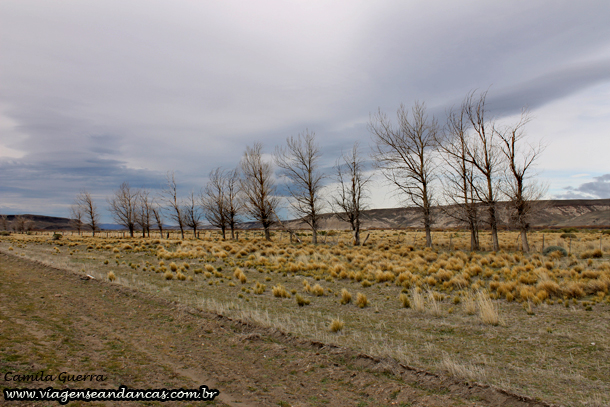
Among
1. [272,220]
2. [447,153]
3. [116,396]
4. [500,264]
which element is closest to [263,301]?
[116,396]

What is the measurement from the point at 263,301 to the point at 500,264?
12802mm

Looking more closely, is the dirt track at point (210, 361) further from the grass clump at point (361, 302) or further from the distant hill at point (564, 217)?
the distant hill at point (564, 217)

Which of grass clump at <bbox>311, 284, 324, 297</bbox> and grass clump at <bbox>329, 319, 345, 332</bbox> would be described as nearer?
grass clump at <bbox>329, 319, 345, 332</bbox>

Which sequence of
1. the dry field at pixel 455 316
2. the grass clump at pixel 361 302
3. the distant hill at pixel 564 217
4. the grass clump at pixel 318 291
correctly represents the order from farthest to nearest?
the distant hill at pixel 564 217, the grass clump at pixel 318 291, the grass clump at pixel 361 302, the dry field at pixel 455 316

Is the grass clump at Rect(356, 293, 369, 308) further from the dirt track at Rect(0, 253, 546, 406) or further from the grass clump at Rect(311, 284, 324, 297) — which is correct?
the dirt track at Rect(0, 253, 546, 406)

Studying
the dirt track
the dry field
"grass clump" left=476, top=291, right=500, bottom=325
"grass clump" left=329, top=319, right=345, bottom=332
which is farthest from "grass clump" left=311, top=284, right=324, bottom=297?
"grass clump" left=476, top=291, right=500, bottom=325

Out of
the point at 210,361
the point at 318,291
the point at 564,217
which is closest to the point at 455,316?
the point at 318,291

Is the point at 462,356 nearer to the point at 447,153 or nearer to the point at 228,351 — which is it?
the point at 228,351

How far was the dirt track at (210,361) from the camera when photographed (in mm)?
4680

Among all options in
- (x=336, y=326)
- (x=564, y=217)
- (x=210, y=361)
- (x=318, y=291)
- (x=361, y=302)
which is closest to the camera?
(x=210, y=361)

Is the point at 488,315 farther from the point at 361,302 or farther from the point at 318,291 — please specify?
the point at 318,291

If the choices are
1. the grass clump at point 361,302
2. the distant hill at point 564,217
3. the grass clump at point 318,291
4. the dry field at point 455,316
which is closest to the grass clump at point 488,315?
the dry field at point 455,316

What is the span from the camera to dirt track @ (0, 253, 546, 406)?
4680 mm

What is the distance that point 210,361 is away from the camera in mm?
5965
